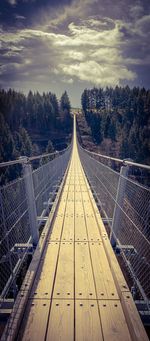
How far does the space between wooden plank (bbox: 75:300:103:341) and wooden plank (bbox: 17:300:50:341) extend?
1.04ft

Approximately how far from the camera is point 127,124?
2899 inches

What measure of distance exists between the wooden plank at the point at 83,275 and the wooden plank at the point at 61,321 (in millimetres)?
206

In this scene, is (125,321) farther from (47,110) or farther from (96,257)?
(47,110)

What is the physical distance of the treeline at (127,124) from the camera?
2366 inches

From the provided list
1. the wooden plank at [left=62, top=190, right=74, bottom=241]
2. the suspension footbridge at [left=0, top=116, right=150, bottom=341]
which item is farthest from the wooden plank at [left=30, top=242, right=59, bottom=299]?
the wooden plank at [left=62, top=190, right=74, bottom=241]

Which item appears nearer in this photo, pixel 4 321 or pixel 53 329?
pixel 53 329

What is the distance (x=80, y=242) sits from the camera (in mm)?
3824

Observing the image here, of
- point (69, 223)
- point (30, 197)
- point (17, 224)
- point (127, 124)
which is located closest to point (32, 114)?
point (127, 124)

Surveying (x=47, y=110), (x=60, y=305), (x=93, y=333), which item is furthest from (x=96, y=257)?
(x=47, y=110)

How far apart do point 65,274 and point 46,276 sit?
25 cm

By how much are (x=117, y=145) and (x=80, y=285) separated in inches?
2846

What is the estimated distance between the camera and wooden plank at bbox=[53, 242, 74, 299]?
2.56 m

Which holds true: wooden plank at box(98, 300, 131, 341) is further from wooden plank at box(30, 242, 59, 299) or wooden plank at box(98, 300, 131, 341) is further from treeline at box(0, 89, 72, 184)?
treeline at box(0, 89, 72, 184)

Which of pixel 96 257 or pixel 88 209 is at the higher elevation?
pixel 96 257
